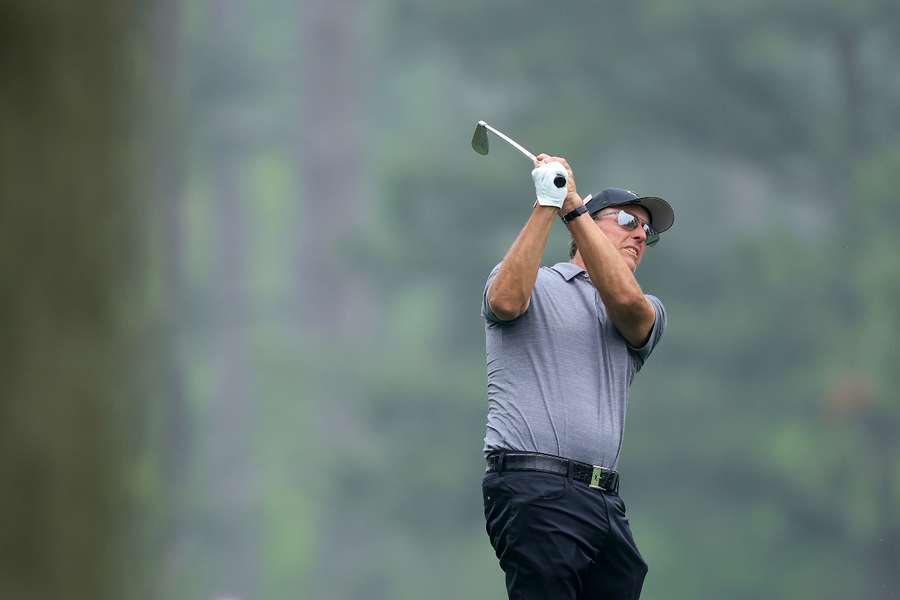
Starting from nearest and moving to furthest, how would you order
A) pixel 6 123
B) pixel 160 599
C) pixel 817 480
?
1. pixel 6 123
2. pixel 817 480
3. pixel 160 599

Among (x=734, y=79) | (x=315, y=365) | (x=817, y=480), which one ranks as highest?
(x=734, y=79)

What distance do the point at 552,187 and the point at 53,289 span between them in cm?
258

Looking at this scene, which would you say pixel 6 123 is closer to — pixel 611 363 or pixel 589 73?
pixel 611 363

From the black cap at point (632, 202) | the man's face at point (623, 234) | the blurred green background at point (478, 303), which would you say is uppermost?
the blurred green background at point (478, 303)

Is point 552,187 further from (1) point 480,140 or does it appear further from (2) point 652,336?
(1) point 480,140

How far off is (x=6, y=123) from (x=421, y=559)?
16646mm

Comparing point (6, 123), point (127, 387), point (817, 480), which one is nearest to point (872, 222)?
point (817, 480)

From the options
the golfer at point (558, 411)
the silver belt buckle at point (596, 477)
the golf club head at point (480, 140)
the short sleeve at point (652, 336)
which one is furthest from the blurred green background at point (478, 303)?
the silver belt buckle at point (596, 477)

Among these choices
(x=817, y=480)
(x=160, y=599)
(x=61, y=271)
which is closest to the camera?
(x=61, y=271)

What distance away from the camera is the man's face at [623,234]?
4734 mm

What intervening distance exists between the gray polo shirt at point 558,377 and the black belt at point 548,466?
2 centimetres

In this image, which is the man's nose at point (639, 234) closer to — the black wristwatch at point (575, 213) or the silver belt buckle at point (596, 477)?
the black wristwatch at point (575, 213)

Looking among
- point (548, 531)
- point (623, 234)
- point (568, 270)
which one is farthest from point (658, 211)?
point (548, 531)

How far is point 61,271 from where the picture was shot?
18.6 feet
